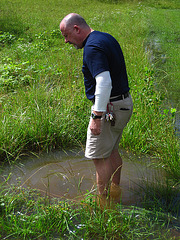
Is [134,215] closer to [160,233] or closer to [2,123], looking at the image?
[160,233]

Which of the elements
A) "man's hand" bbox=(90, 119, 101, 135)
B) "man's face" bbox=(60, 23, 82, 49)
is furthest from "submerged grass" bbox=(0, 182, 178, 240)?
"man's face" bbox=(60, 23, 82, 49)

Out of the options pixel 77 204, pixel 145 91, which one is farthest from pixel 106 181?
pixel 145 91

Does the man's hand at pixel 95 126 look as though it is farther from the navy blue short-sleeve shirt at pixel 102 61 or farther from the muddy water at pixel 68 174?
the muddy water at pixel 68 174

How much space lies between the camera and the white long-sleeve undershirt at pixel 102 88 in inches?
106

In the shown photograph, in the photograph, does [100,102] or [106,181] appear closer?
[100,102]

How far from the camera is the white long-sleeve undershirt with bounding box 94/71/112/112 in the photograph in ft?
8.84

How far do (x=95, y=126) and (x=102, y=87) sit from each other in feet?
1.30

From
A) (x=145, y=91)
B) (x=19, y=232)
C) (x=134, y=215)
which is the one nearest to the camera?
(x=19, y=232)

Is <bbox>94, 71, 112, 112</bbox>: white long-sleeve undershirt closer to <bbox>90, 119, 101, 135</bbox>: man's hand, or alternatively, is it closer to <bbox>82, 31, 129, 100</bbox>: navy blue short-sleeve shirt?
<bbox>82, 31, 129, 100</bbox>: navy blue short-sleeve shirt

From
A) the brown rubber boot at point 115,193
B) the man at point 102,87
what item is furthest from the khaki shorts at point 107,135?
the brown rubber boot at point 115,193

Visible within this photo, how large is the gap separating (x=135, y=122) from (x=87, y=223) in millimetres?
2095

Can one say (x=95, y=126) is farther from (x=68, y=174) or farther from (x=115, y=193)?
(x=68, y=174)

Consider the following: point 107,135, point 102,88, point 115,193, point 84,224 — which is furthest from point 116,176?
point 102,88

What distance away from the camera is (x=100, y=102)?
2756 millimetres
